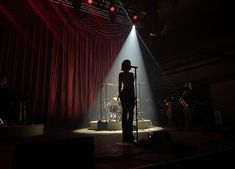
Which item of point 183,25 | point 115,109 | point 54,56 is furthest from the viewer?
point 183,25

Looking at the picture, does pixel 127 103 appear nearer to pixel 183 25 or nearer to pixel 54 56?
pixel 54 56

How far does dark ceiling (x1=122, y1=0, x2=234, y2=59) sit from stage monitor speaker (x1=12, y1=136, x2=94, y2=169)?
514cm

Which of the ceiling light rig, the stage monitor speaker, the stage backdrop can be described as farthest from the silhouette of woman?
the ceiling light rig

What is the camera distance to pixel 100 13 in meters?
6.69

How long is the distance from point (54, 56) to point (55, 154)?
502 cm

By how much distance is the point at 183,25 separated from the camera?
641cm

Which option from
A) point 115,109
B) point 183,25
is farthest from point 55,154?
point 183,25

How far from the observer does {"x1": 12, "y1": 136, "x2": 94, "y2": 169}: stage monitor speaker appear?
3.77ft

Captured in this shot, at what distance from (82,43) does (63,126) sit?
103 inches

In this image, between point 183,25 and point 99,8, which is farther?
point 99,8

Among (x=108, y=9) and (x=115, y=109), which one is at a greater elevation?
(x=108, y=9)

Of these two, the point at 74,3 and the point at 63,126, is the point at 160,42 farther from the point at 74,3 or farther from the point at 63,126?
the point at 63,126

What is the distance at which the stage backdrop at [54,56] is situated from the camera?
17.4ft

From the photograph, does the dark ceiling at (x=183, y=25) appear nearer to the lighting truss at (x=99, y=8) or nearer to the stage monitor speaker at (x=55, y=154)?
the lighting truss at (x=99, y=8)
